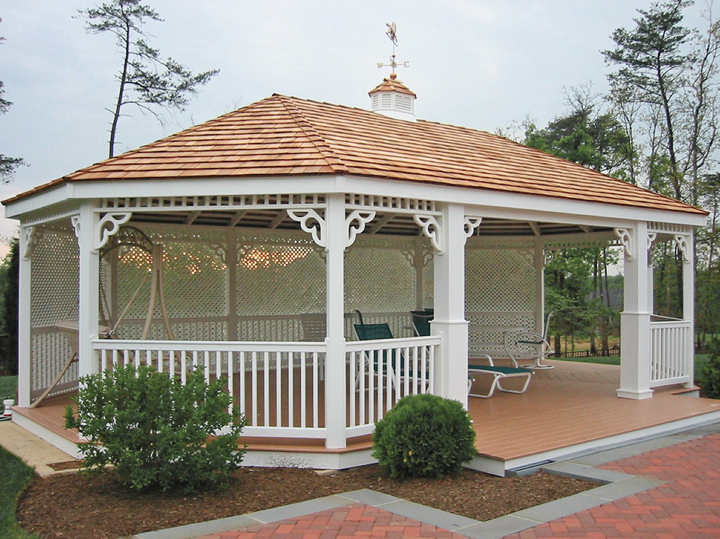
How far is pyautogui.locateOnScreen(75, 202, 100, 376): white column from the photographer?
6.29 meters

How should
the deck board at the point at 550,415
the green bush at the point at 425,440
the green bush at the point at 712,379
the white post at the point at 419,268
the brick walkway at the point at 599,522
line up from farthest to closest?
the white post at the point at 419,268, the green bush at the point at 712,379, the deck board at the point at 550,415, the green bush at the point at 425,440, the brick walkway at the point at 599,522

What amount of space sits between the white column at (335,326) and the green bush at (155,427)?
3.34 ft

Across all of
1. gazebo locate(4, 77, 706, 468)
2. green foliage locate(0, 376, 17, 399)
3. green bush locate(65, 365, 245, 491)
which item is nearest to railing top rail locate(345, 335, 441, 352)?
gazebo locate(4, 77, 706, 468)

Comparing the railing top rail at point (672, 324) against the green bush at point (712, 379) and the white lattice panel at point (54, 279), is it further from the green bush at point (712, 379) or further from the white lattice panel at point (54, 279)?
the white lattice panel at point (54, 279)

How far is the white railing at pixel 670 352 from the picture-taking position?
902 cm

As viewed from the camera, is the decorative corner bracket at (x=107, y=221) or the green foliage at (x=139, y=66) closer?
the decorative corner bracket at (x=107, y=221)

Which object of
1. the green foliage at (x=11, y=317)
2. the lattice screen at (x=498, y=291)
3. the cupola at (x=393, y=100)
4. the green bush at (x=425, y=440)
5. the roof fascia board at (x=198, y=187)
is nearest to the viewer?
the green bush at (x=425, y=440)

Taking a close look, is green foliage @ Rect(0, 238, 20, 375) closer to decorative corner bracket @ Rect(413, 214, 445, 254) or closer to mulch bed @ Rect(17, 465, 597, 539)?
mulch bed @ Rect(17, 465, 597, 539)

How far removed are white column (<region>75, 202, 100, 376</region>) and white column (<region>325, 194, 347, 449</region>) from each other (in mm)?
2244

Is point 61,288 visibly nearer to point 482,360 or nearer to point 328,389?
point 328,389

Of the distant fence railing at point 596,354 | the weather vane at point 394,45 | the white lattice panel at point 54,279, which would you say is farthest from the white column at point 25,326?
the distant fence railing at point 596,354

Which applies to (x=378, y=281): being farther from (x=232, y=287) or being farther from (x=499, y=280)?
(x=232, y=287)

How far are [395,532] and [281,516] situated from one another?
830mm

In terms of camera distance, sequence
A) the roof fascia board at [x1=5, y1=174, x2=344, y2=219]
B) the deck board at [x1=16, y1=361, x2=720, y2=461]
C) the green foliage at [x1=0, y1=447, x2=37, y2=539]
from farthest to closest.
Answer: the deck board at [x1=16, y1=361, x2=720, y2=461], the roof fascia board at [x1=5, y1=174, x2=344, y2=219], the green foliage at [x1=0, y1=447, x2=37, y2=539]
